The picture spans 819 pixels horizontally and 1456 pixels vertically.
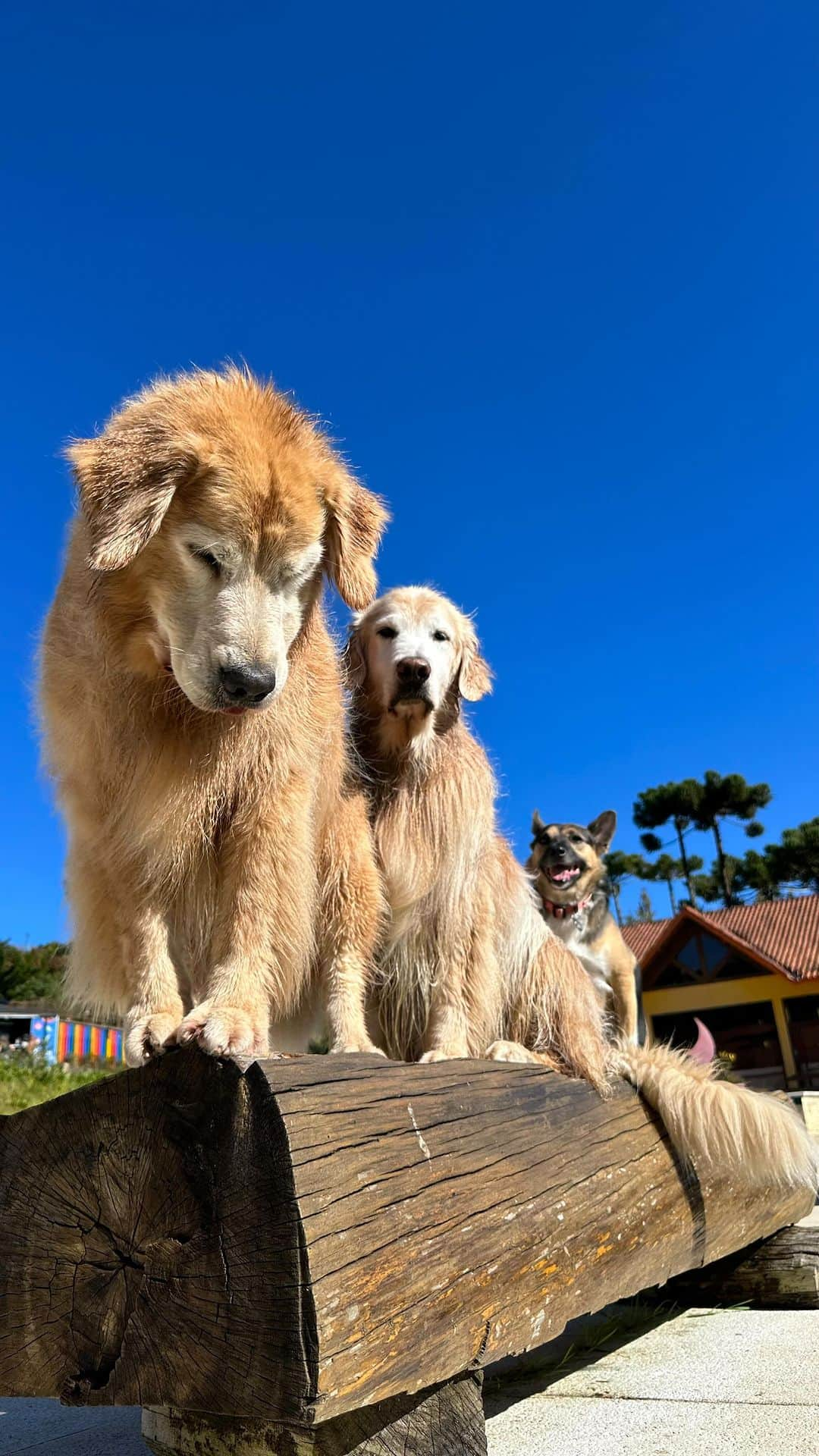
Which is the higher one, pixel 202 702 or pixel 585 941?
pixel 585 941

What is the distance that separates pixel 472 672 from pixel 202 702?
143cm

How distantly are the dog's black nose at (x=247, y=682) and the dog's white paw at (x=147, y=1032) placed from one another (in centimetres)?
76

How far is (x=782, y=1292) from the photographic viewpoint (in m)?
4.30

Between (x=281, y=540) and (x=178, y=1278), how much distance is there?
158 cm

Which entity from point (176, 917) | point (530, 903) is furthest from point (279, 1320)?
point (530, 903)

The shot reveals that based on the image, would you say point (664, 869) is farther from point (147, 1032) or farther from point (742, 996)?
point (147, 1032)

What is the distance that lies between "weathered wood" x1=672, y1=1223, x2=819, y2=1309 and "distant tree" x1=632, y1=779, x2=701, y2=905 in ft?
143

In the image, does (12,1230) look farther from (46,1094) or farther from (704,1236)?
(46,1094)

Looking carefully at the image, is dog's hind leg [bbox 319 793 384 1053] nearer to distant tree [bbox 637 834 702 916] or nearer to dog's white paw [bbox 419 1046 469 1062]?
dog's white paw [bbox 419 1046 469 1062]

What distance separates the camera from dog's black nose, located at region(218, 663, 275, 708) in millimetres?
2277

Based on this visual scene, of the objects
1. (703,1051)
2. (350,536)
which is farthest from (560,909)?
(350,536)

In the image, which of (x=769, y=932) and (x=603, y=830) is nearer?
(x=603, y=830)

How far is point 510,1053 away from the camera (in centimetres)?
329

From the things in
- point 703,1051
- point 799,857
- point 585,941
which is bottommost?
point 703,1051
